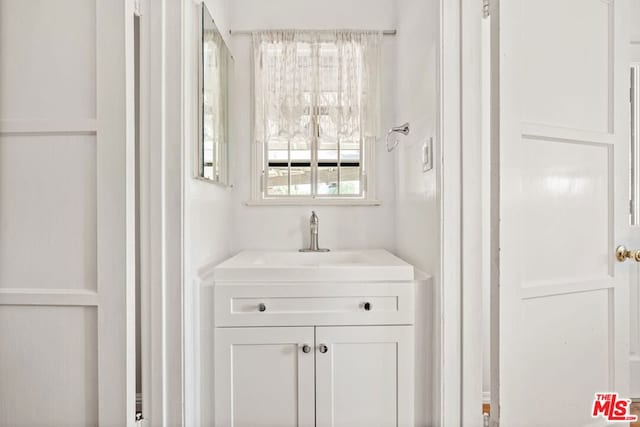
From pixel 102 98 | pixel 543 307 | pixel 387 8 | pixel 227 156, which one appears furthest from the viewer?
pixel 387 8

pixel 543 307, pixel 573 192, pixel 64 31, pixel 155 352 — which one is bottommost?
pixel 155 352

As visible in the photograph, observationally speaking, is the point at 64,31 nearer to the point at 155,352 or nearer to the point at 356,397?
the point at 155,352

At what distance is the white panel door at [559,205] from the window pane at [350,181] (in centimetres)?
120

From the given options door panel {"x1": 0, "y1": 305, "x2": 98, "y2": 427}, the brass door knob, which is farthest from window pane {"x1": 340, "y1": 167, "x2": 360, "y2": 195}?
door panel {"x1": 0, "y1": 305, "x2": 98, "y2": 427}

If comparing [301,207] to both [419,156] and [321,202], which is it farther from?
[419,156]

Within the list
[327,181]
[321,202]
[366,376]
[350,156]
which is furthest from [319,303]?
[350,156]

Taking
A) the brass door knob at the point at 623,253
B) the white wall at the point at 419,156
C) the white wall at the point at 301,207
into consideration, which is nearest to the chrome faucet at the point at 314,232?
the white wall at the point at 301,207

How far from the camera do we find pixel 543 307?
133 cm

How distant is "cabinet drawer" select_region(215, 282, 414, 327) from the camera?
5.05ft

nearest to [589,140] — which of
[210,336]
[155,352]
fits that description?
[210,336]

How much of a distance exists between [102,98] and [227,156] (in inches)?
37.6

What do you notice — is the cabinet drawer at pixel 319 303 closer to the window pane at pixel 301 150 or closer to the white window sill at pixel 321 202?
the white window sill at pixel 321 202

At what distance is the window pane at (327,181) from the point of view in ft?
7.82

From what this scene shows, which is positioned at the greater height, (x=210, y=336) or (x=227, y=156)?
(x=227, y=156)
